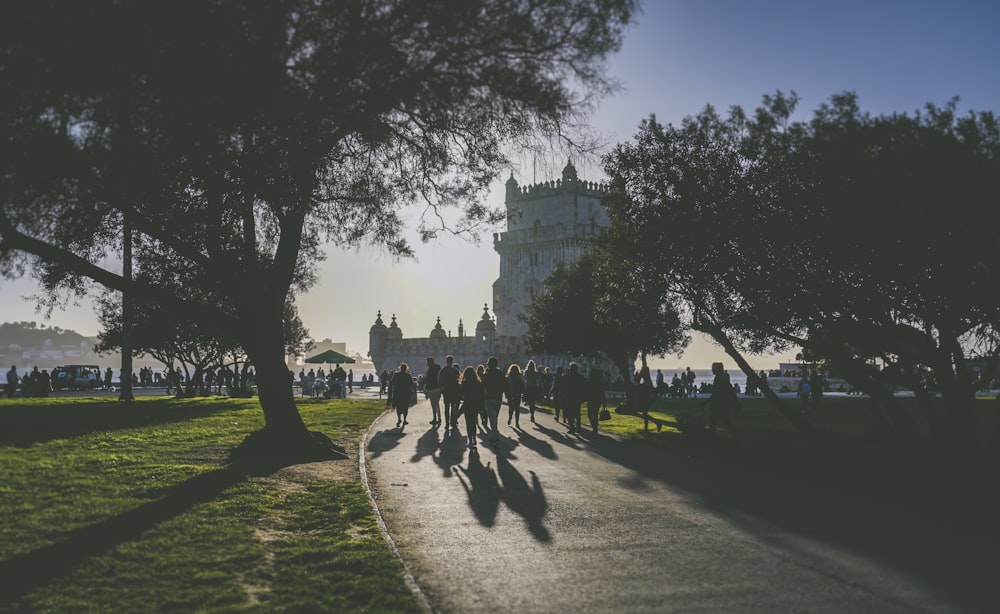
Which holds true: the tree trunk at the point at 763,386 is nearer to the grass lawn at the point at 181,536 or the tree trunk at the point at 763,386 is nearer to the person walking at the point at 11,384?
the grass lawn at the point at 181,536

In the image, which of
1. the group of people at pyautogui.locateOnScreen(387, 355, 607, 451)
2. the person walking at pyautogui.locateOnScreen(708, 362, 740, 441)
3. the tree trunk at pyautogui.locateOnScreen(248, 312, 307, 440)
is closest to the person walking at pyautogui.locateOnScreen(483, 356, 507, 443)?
the group of people at pyautogui.locateOnScreen(387, 355, 607, 451)

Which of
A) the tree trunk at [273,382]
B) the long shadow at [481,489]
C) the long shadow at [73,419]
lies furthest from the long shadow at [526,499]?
the long shadow at [73,419]

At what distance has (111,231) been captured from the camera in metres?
16.1

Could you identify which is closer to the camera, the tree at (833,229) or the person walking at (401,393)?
the tree at (833,229)

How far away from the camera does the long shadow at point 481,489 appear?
8.99m

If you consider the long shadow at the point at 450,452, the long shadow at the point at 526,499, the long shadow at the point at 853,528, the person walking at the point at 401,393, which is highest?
the person walking at the point at 401,393

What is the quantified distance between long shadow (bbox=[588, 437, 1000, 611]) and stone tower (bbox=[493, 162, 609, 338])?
233ft

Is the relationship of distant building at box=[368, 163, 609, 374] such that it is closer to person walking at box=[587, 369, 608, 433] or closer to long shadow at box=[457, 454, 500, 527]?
person walking at box=[587, 369, 608, 433]

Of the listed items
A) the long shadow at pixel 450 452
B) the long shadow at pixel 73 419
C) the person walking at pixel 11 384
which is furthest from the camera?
the person walking at pixel 11 384

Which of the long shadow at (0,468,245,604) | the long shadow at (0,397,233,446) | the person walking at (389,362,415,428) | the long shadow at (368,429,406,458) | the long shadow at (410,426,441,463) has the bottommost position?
the long shadow at (410,426,441,463)

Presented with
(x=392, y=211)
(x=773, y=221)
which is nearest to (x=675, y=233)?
(x=773, y=221)

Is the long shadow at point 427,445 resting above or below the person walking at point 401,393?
below

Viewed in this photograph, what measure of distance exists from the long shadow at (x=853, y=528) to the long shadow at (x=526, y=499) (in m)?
1.90

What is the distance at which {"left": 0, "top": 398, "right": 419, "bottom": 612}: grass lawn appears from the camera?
17.9 ft
